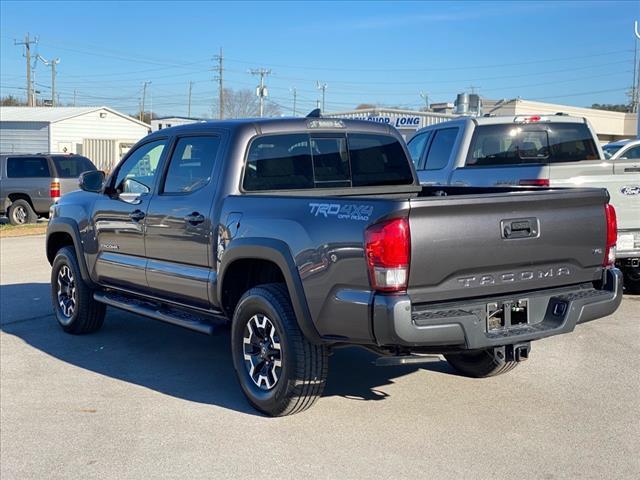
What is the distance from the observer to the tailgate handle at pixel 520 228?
464 cm

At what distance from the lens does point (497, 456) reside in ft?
14.9

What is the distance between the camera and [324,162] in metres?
6.17

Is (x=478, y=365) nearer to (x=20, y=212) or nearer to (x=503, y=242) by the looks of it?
(x=503, y=242)

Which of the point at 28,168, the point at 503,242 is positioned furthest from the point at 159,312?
the point at 28,168

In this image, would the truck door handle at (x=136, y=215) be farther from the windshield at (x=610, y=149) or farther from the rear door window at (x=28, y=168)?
the rear door window at (x=28, y=168)

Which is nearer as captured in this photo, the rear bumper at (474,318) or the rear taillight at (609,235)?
the rear bumper at (474,318)

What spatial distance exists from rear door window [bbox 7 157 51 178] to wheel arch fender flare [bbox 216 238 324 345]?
16.2 meters

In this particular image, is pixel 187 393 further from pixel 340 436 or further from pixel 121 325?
pixel 121 325

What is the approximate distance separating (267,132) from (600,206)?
2473mm

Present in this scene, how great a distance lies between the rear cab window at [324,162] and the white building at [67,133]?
39.8 meters

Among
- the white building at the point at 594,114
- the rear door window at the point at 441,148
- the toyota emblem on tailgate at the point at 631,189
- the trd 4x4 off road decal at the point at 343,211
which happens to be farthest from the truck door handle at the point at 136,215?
the white building at the point at 594,114

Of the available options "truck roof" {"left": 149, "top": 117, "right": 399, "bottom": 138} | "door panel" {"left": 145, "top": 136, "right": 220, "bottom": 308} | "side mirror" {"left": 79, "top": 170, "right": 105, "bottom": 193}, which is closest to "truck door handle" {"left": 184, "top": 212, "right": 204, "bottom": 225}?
"door panel" {"left": 145, "top": 136, "right": 220, "bottom": 308}

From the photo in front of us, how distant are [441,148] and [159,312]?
210 inches

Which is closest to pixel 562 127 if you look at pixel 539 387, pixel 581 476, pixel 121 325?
pixel 539 387
